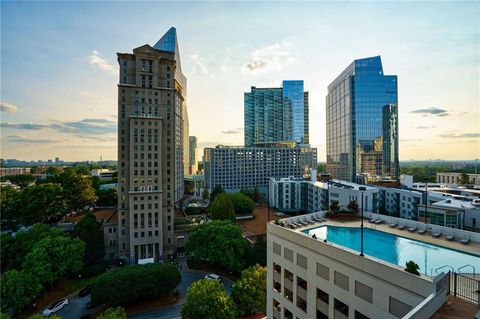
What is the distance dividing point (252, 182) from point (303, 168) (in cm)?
2583

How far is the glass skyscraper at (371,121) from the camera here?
301ft

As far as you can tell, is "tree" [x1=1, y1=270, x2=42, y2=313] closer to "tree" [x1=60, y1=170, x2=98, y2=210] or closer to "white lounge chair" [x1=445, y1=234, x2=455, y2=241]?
"tree" [x1=60, y1=170, x2=98, y2=210]

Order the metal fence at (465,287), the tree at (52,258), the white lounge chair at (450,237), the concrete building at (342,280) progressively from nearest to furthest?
the metal fence at (465,287) < the concrete building at (342,280) < the white lounge chair at (450,237) < the tree at (52,258)

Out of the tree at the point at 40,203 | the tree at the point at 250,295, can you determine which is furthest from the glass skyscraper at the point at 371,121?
the tree at the point at 40,203

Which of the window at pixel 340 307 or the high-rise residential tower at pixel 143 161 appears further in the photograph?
the high-rise residential tower at pixel 143 161

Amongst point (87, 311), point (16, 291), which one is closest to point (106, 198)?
point (87, 311)

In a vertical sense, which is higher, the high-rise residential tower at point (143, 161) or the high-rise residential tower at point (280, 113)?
the high-rise residential tower at point (280, 113)

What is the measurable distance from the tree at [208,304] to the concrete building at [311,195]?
121ft

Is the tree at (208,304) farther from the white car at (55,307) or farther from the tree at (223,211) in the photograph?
the tree at (223,211)

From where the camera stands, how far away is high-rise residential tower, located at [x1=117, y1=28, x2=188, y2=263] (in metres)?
44.5

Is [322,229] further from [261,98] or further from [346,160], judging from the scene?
[261,98]

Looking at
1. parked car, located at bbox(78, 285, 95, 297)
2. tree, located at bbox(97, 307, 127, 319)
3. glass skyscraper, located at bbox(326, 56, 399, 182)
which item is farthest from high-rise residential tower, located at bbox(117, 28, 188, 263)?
glass skyscraper, located at bbox(326, 56, 399, 182)

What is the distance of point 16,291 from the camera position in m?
27.7

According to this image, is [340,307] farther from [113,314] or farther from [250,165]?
[250,165]
